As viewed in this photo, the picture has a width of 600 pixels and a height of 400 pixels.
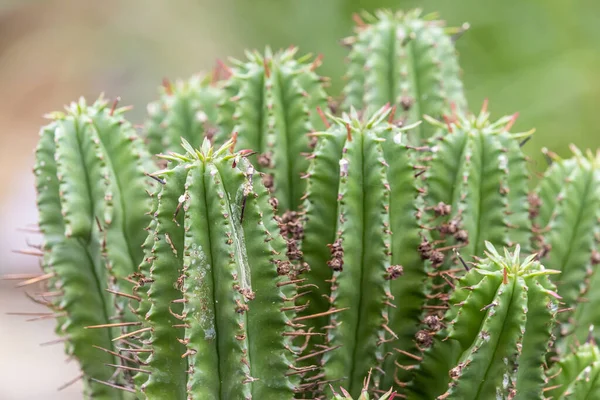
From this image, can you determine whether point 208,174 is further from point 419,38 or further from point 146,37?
point 146,37

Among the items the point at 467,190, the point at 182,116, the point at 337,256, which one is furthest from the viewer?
the point at 182,116

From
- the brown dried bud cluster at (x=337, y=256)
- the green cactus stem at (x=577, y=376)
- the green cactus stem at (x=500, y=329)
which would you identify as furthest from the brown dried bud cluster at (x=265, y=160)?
the green cactus stem at (x=577, y=376)

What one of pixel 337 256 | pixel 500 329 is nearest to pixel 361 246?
pixel 337 256

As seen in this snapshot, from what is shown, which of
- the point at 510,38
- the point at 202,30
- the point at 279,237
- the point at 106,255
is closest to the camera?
the point at 279,237

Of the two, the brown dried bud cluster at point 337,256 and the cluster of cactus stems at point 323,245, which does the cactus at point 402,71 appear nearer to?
the cluster of cactus stems at point 323,245

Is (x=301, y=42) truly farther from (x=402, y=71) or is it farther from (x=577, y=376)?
(x=577, y=376)

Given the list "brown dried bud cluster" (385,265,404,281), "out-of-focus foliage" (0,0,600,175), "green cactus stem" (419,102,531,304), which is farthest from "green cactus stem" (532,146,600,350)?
"out-of-focus foliage" (0,0,600,175)

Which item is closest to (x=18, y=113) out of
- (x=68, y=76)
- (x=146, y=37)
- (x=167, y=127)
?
(x=68, y=76)
